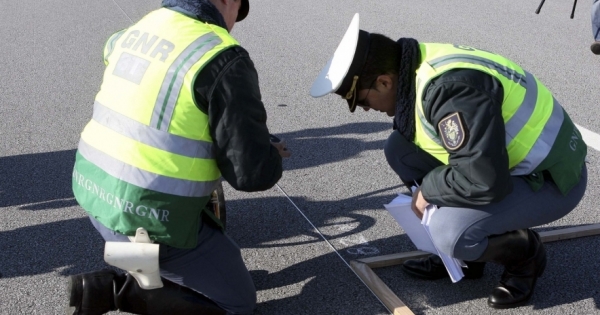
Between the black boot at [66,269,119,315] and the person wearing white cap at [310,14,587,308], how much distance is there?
1.10 metres

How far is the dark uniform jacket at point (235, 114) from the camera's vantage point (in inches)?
96.3

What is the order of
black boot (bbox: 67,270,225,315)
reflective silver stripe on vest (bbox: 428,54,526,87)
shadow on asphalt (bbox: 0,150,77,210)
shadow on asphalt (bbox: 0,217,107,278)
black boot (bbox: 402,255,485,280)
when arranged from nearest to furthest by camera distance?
reflective silver stripe on vest (bbox: 428,54,526,87), black boot (bbox: 67,270,225,315), black boot (bbox: 402,255,485,280), shadow on asphalt (bbox: 0,217,107,278), shadow on asphalt (bbox: 0,150,77,210)

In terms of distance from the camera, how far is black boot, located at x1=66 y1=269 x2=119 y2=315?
276 centimetres

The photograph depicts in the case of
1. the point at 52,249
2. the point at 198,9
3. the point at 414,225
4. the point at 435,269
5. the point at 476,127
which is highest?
the point at 198,9

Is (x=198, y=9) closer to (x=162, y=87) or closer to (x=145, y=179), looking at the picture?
(x=162, y=87)

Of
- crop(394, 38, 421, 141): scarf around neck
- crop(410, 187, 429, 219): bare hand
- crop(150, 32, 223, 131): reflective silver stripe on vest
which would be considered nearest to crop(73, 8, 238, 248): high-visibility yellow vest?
crop(150, 32, 223, 131): reflective silver stripe on vest

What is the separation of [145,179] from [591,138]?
354cm

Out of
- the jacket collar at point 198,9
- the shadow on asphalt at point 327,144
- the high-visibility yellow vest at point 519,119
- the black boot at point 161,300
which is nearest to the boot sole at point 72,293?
the black boot at point 161,300

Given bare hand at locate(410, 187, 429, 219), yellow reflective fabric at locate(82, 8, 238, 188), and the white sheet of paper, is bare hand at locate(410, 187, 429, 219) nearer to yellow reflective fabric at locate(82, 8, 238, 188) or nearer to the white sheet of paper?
the white sheet of paper

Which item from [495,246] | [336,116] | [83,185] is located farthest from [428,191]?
[336,116]

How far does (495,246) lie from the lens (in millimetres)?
2893

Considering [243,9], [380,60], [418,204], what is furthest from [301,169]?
[380,60]

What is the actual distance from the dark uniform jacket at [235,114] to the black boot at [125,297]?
1.74 feet

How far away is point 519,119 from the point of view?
269 cm
